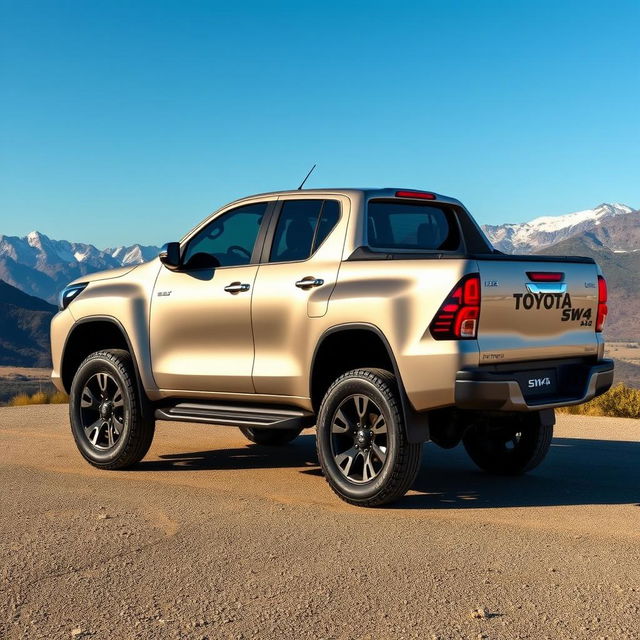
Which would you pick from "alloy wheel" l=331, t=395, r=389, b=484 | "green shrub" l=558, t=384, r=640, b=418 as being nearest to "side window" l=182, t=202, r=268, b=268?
"alloy wheel" l=331, t=395, r=389, b=484

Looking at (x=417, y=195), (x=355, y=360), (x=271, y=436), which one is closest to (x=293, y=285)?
(x=355, y=360)

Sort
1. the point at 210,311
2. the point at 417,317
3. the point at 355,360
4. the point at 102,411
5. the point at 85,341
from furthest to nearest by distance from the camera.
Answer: the point at 85,341 < the point at 102,411 < the point at 210,311 < the point at 355,360 < the point at 417,317

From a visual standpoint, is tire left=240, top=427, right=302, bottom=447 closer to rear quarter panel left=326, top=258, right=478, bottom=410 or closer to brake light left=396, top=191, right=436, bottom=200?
brake light left=396, top=191, right=436, bottom=200

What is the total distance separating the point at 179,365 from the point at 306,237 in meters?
1.45

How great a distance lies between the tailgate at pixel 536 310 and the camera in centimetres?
544

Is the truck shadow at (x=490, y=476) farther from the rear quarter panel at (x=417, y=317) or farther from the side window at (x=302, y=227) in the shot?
the side window at (x=302, y=227)

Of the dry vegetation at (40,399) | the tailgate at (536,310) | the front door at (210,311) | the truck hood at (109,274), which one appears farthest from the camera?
the dry vegetation at (40,399)

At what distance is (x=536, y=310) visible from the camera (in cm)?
571

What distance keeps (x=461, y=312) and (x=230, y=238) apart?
2251mm

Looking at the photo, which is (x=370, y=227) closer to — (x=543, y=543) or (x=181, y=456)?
(x=543, y=543)

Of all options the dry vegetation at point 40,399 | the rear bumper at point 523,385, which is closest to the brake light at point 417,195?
the rear bumper at point 523,385

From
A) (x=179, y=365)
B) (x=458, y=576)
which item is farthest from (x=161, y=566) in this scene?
(x=179, y=365)

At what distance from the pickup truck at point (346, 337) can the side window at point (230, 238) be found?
0.05 ft

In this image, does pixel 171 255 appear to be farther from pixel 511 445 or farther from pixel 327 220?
pixel 511 445
